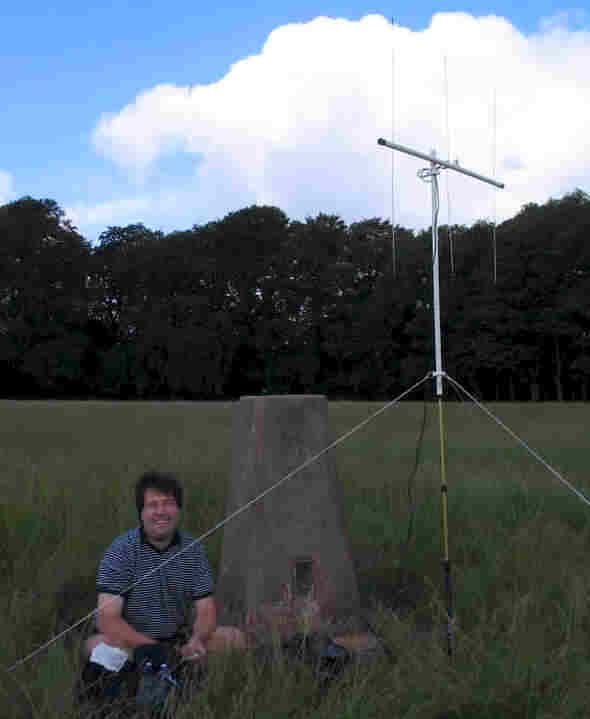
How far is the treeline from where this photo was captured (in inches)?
1768

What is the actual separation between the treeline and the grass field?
3265 centimetres

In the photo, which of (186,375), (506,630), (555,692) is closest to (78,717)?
(555,692)

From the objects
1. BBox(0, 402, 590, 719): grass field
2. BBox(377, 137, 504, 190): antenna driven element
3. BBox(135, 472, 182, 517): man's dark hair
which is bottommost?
BBox(0, 402, 590, 719): grass field

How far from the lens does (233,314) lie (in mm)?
52938

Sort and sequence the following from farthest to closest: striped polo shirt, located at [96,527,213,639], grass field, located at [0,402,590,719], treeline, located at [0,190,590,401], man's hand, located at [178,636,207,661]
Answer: treeline, located at [0,190,590,401] < striped polo shirt, located at [96,527,213,639] < man's hand, located at [178,636,207,661] < grass field, located at [0,402,590,719]

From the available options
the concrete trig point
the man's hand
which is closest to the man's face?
the man's hand

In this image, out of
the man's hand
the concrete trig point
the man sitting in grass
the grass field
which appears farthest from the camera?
the concrete trig point

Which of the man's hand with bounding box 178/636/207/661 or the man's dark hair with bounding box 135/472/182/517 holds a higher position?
the man's dark hair with bounding box 135/472/182/517

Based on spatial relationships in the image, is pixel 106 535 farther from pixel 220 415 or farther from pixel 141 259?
pixel 141 259

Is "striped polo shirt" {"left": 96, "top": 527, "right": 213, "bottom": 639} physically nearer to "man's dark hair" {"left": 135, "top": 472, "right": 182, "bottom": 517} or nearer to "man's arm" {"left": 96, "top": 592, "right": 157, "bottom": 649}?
"man's arm" {"left": 96, "top": 592, "right": 157, "bottom": 649}

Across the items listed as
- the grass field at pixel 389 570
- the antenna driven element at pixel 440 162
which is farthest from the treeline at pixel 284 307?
the antenna driven element at pixel 440 162

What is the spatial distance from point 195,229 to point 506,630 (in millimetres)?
55387

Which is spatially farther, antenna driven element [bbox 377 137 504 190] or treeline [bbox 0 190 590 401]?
treeline [bbox 0 190 590 401]

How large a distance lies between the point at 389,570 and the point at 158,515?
261cm
